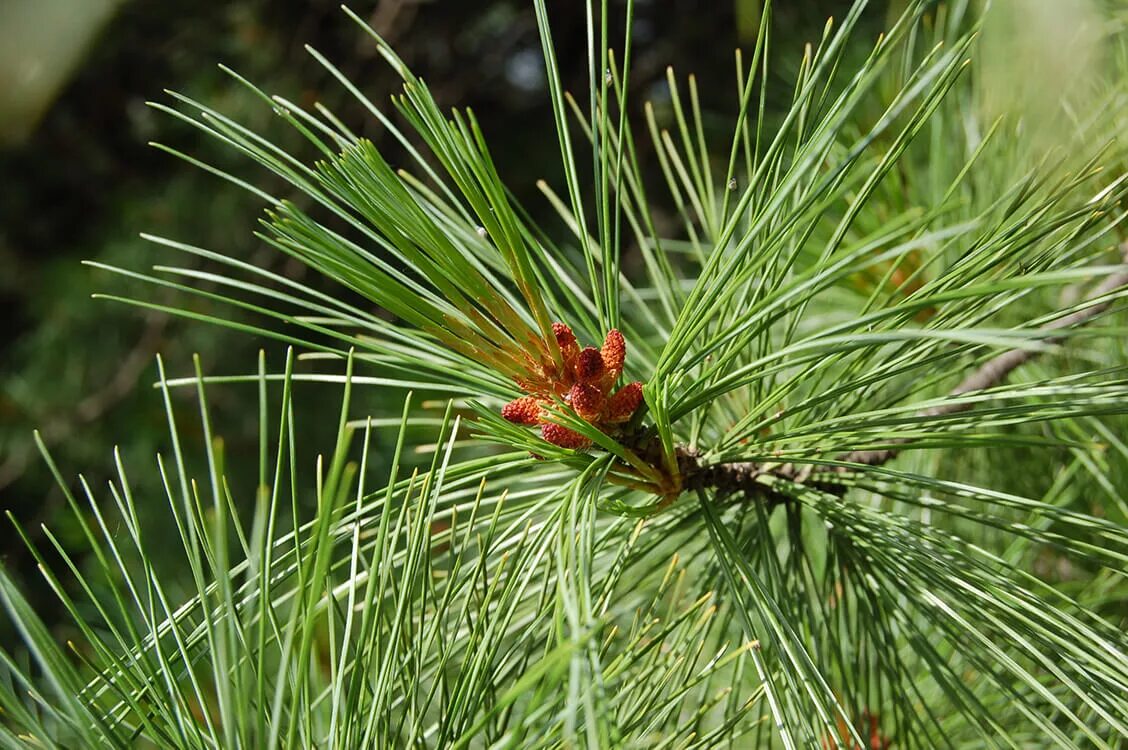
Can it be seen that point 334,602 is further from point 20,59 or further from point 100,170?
point 100,170

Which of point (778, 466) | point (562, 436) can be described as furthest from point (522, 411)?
point (778, 466)

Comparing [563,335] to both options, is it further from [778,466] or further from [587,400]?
[778,466]

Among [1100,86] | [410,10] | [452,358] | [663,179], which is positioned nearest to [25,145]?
[410,10]

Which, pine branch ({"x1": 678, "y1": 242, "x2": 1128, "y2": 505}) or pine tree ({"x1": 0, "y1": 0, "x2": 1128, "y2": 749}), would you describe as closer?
pine tree ({"x1": 0, "y1": 0, "x2": 1128, "y2": 749})

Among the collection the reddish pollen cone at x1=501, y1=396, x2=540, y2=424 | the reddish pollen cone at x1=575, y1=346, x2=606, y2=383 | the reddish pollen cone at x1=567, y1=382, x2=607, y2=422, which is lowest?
the reddish pollen cone at x1=501, y1=396, x2=540, y2=424

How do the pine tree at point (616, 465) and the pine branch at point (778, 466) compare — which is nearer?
the pine tree at point (616, 465)

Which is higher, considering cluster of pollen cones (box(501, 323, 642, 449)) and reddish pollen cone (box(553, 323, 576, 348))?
reddish pollen cone (box(553, 323, 576, 348))
